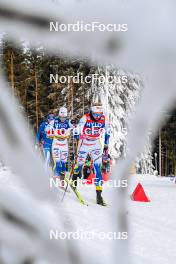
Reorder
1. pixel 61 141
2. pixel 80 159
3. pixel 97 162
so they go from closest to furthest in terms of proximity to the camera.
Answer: pixel 97 162 → pixel 80 159 → pixel 61 141

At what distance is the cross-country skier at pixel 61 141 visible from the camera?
8141 millimetres

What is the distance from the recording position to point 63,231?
55cm

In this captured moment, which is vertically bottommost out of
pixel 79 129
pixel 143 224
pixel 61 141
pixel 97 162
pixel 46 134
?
pixel 143 224

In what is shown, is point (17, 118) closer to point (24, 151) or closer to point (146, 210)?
point (24, 151)

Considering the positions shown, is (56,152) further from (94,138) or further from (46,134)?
(94,138)

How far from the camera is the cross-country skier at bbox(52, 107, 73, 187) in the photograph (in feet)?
26.7

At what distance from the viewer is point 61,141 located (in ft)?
27.9

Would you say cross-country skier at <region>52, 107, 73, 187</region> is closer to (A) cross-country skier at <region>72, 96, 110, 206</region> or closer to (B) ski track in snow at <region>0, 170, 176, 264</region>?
(B) ski track in snow at <region>0, 170, 176, 264</region>

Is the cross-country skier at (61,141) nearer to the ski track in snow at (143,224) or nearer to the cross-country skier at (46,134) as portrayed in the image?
the cross-country skier at (46,134)

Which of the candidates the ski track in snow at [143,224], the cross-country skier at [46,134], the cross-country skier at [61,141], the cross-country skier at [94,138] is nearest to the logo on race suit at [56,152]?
the cross-country skier at [61,141]

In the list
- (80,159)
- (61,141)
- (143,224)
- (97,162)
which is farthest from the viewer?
(61,141)

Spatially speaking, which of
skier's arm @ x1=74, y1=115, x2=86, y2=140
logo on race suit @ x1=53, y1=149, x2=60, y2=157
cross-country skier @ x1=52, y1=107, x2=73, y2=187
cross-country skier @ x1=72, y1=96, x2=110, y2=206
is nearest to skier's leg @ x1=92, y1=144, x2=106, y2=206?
cross-country skier @ x1=72, y1=96, x2=110, y2=206

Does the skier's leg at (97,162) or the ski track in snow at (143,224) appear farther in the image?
the skier's leg at (97,162)

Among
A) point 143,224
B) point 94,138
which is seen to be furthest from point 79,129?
point 143,224
